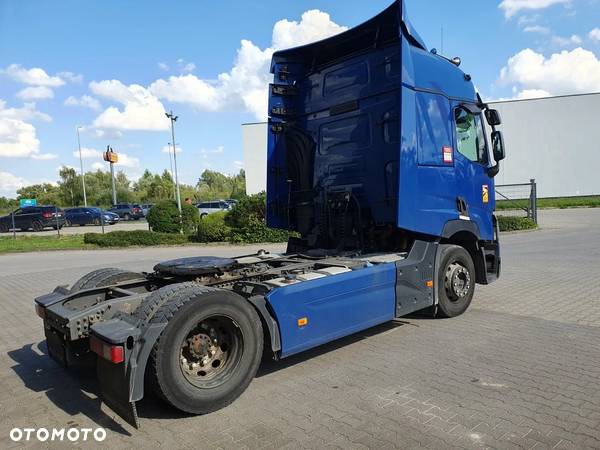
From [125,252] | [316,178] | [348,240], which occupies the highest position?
[316,178]

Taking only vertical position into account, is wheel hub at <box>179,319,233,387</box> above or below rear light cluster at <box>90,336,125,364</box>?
below

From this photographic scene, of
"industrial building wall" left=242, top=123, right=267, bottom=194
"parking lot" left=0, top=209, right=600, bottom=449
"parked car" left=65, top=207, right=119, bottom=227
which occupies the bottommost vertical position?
"parking lot" left=0, top=209, right=600, bottom=449

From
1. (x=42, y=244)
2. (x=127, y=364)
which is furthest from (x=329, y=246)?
(x=42, y=244)

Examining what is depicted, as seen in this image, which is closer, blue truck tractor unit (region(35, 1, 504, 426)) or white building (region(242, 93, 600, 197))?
blue truck tractor unit (region(35, 1, 504, 426))

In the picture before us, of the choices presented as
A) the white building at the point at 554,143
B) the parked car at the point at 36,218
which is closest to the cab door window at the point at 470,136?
the parked car at the point at 36,218

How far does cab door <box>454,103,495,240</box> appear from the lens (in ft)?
21.1

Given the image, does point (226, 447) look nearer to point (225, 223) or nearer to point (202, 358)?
point (202, 358)

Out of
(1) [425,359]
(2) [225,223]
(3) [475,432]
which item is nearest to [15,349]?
(1) [425,359]

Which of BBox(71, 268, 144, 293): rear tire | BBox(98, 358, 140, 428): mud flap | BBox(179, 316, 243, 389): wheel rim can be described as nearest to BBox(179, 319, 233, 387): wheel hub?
BBox(179, 316, 243, 389): wheel rim

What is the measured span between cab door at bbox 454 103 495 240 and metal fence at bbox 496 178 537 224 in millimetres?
15983

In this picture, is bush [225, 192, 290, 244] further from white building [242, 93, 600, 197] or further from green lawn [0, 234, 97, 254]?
white building [242, 93, 600, 197]

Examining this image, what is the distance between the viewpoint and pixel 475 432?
3301mm

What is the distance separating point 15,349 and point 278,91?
16.0 ft

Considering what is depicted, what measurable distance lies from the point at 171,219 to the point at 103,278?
1802 centimetres
